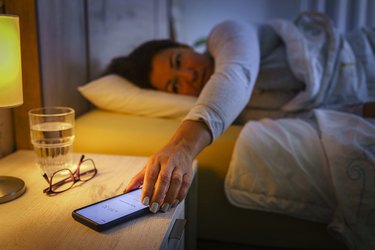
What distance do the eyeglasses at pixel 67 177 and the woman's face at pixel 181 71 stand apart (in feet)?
1.89

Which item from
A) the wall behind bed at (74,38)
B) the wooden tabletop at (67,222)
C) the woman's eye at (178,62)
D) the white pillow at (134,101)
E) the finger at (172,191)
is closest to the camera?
the wooden tabletop at (67,222)

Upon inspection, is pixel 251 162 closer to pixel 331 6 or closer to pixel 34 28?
pixel 34 28

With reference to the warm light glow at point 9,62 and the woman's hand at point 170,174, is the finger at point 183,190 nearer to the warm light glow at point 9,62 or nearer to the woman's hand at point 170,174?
the woman's hand at point 170,174

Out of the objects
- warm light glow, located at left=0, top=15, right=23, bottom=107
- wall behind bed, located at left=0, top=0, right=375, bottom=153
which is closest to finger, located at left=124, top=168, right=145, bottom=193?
warm light glow, located at left=0, top=15, right=23, bottom=107

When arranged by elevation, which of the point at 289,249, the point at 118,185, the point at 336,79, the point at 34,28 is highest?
the point at 34,28

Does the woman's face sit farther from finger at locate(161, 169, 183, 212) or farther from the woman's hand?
finger at locate(161, 169, 183, 212)

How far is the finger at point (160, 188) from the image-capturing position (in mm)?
709

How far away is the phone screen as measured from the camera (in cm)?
67

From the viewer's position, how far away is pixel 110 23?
1604 mm

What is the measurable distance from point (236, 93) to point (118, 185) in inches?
14.7

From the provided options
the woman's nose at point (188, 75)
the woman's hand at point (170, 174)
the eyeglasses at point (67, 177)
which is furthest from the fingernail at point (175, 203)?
the woman's nose at point (188, 75)

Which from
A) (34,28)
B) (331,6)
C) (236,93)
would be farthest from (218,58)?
(331,6)

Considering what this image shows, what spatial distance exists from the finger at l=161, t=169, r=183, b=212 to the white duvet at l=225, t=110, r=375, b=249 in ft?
1.11

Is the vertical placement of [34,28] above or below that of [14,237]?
above
